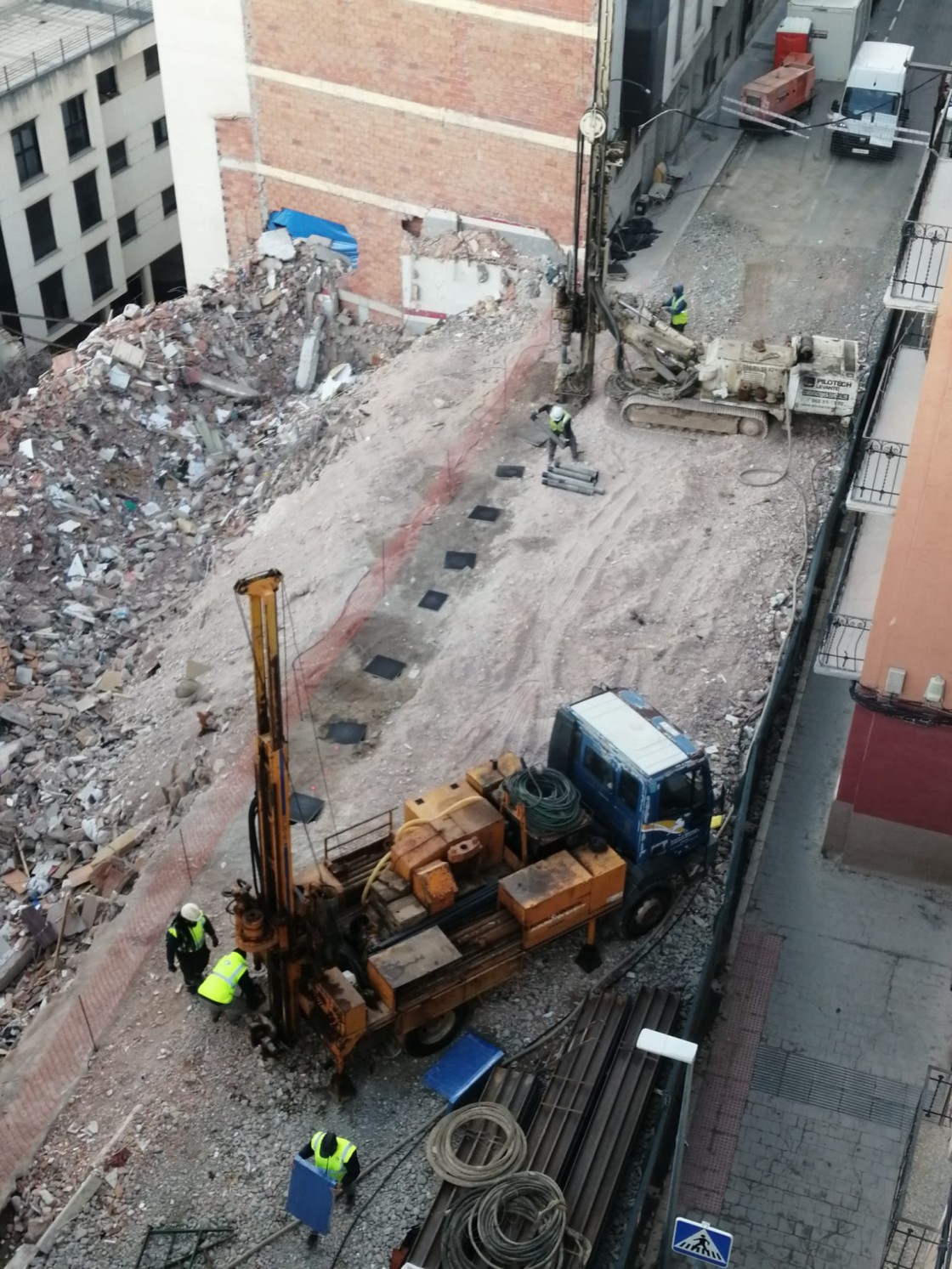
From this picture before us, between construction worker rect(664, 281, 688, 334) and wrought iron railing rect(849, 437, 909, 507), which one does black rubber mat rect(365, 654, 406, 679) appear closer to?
wrought iron railing rect(849, 437, 909, 507)

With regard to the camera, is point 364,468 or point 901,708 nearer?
point 901,708

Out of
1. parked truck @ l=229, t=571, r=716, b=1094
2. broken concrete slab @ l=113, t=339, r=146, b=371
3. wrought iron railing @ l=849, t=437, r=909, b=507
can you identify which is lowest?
broken concrete slab @ l=113, t=339, r=146, b=371

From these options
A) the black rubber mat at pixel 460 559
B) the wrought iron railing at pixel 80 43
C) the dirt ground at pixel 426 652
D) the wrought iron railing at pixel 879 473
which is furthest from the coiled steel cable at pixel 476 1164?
the wrought iron railing at pixel 80 43

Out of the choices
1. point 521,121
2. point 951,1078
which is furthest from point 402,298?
point 951,1078

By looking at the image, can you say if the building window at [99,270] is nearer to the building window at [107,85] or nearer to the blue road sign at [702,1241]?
the building window at [107,85]

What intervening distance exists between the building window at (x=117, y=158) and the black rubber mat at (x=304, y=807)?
31.1 meters

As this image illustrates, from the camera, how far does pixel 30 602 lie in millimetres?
25234

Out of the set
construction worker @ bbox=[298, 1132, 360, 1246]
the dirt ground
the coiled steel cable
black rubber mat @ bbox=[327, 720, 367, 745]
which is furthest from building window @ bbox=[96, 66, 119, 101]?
construction worker @ bbox=[298, 1132, 360, 1246]

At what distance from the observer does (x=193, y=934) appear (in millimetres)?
15523

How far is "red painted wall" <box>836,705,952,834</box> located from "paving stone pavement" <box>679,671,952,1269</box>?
43.1 inches

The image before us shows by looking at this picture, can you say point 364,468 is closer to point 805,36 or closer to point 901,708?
point 901,708

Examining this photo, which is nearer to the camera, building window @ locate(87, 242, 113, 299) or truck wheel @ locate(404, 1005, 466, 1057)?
truck wheel @ locate(404, 1005, 466, 1057)

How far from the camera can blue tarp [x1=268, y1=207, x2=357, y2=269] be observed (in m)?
35.1

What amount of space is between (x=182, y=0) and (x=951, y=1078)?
29805 mm
